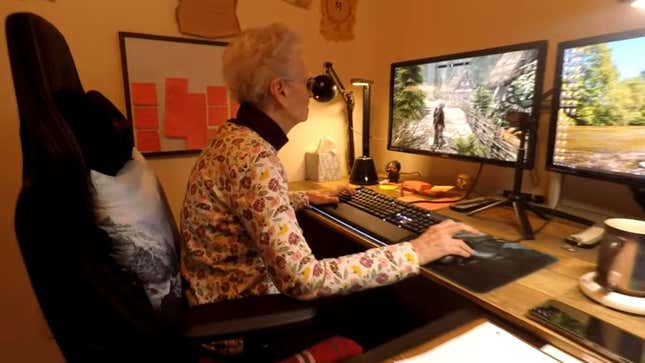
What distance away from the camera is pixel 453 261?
2.77 feet

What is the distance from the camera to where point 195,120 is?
154 centimetres

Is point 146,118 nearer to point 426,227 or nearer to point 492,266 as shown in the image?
point 426,227

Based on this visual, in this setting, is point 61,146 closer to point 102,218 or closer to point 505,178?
point 102,218

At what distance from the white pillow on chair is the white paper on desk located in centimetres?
53

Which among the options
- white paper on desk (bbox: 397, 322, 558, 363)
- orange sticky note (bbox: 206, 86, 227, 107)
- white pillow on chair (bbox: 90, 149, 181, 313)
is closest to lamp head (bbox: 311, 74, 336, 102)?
orange sticky note (bbox: 206, 86, 227, 107)

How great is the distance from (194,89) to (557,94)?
50.4 inches

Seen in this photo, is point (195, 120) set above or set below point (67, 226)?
above

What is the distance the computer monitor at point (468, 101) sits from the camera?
1066mm

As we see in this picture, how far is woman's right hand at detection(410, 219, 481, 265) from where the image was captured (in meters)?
0.84

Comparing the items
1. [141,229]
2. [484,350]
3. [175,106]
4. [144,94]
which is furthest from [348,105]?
[484,350]

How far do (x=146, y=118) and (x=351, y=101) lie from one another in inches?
36.1

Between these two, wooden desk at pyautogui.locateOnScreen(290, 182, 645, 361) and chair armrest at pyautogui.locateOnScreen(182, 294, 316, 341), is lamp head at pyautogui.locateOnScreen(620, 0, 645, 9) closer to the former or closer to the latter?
wooden desk at pyautogui.locateOnScreen(290, 182, 645, 361)

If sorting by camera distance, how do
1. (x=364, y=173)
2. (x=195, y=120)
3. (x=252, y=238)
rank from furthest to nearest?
(x=364, y=173) < (x=195, y=120) < (x=252, y=238)

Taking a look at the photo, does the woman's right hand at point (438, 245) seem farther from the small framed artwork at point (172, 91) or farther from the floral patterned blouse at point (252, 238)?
the small framed artwork at point (172, 91)
